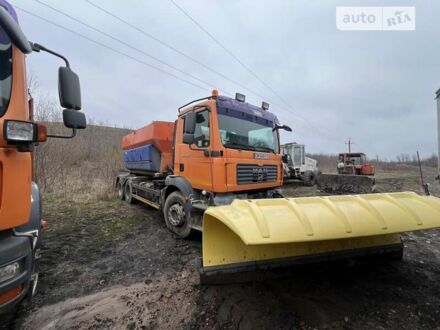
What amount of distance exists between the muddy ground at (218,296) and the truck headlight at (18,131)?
6.00ft

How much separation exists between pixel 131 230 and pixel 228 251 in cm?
367

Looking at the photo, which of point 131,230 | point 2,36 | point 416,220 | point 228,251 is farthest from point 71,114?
point 131,230

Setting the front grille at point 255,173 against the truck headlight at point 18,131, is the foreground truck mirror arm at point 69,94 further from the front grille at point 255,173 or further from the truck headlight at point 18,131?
the front grille at point 255,173

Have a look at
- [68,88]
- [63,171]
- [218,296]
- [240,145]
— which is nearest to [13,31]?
[68,88]

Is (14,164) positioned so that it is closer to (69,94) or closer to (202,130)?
(69,94)

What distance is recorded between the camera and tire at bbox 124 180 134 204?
27.4 ft

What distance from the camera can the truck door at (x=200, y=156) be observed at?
446 cm

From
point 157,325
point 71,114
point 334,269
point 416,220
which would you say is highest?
point 71,114

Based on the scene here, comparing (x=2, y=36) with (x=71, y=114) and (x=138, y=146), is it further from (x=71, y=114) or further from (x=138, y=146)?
(x=138, y=146)

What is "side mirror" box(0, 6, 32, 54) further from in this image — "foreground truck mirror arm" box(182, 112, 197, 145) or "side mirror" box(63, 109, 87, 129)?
"foreground truck mirror arm" box(182, 112, 197, 145)

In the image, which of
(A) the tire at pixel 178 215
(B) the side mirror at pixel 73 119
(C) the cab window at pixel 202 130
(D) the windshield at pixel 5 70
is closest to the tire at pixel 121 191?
(A) the tire at pixel 178 215

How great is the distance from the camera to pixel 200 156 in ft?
15.1

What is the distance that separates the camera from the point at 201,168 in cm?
461

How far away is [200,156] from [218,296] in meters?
2.50
